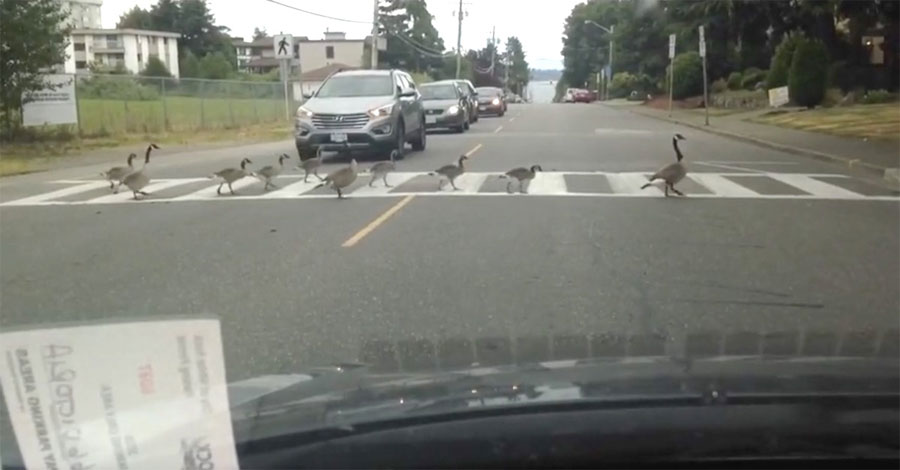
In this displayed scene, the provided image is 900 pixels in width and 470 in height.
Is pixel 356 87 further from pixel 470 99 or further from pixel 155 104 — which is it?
pixel 470 99

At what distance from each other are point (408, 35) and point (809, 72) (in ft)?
118

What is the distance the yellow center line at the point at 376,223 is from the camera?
12016 millimetres

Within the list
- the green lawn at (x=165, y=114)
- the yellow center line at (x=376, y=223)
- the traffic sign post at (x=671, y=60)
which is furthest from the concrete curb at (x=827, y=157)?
the green lawn at (x=165, y=114)

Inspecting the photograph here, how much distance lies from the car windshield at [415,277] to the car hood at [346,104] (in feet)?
0.42

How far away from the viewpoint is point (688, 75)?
179ft

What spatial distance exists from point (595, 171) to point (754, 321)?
1176 cm

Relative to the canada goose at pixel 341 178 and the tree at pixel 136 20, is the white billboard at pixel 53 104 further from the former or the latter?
the canada goose at pixel 341 178

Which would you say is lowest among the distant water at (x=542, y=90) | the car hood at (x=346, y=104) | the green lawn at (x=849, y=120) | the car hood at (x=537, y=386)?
the distant water at (x=542, y=90)

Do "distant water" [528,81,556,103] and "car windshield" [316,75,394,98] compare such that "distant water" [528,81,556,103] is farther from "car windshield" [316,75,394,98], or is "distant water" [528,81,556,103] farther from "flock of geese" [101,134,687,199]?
"flock of geese" [101,134,687,199]

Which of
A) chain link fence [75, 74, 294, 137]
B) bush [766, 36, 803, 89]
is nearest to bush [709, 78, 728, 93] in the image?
bush [766, 36, 803, 89]

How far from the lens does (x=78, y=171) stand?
2281 cm

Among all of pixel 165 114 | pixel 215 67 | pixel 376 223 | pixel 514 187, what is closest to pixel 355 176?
pixel 514 187

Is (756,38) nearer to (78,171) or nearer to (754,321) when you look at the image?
(78,171)

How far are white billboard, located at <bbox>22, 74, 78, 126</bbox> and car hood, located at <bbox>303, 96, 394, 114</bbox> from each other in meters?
8.96
